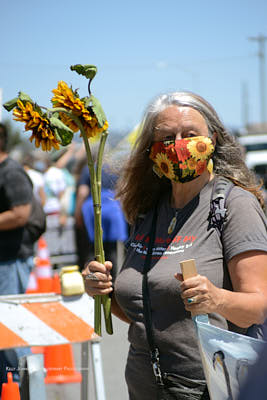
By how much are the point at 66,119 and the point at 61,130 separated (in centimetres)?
9

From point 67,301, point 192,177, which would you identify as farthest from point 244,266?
point 67,301

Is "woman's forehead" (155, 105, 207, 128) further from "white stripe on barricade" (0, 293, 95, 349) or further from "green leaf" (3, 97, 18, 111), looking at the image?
"white stripe on barricade" (0, 293, 95, 349)

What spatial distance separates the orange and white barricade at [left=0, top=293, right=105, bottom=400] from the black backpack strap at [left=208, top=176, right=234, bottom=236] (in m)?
0.91

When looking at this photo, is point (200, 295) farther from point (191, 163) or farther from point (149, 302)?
point (191, 163)

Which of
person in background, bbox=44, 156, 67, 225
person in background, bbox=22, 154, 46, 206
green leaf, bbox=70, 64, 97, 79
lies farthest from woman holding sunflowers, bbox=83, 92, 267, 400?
person in background, bbox=44, 156, 67, 225

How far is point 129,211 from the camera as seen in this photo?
282 cm

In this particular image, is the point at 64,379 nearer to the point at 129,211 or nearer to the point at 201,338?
the point at 129,211

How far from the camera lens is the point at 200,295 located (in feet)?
6.60

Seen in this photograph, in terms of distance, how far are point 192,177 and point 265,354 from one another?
142cm

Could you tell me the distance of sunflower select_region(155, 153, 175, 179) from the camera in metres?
2.51

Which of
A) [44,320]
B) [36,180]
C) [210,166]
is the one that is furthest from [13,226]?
[36,180]

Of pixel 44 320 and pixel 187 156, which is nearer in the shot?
pixel 187 156

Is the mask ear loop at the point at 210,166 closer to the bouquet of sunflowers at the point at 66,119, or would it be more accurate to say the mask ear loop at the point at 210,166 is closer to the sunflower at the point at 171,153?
the sunflower at the point at 171,153

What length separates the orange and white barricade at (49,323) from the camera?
9.62 ft
